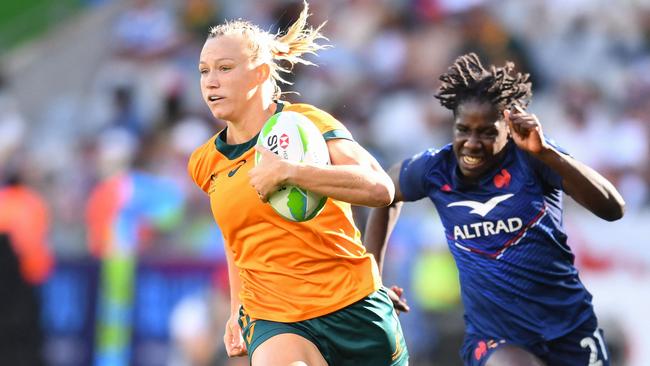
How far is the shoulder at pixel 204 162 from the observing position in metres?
5.23

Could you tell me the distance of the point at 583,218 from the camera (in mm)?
9508

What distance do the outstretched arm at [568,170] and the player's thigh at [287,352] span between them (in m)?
1.31

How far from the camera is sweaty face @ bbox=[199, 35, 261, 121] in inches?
193

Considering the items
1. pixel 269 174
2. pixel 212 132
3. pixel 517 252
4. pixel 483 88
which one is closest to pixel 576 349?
pixel 517 252

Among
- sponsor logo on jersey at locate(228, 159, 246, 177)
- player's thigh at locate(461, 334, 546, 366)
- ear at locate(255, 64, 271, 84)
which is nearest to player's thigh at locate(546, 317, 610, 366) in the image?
player's thigh at locate(461, 334, 546, 366)

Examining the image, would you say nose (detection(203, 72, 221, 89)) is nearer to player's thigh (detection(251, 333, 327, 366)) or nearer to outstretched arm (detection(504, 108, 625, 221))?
player's thigh (detection(251, 333, 327, 366))

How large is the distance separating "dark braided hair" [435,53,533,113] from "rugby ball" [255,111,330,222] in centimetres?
127

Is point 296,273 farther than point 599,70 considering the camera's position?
No

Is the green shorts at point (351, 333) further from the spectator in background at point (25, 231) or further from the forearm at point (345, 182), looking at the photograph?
the spectator in background at point (25, 231)

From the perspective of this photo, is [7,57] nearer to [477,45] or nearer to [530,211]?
[477,45]

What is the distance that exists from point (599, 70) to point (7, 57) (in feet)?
30.5

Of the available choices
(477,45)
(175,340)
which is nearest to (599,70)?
(477,45)

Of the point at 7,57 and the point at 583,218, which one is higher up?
the point at 7,57

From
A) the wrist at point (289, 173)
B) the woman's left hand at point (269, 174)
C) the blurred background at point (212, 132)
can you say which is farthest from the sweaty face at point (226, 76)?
the blurred background at point (212, 132)
